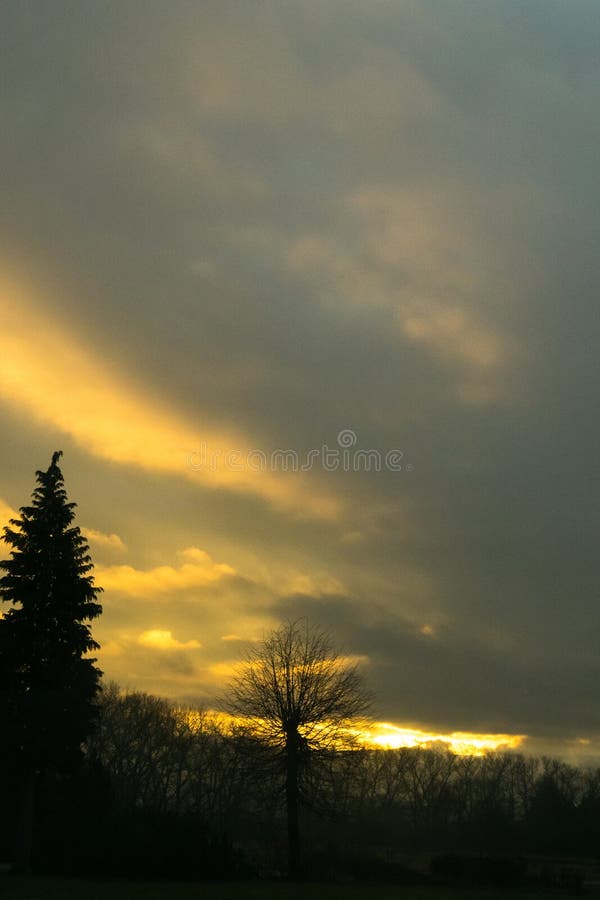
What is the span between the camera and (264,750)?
153 ft

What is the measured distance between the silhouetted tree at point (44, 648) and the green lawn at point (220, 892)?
5.53 metres

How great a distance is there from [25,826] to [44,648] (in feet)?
27.1


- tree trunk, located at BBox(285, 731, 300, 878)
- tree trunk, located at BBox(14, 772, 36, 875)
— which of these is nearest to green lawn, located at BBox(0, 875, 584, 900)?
tree trunk, located at BBox(14, 772, 36, 875)

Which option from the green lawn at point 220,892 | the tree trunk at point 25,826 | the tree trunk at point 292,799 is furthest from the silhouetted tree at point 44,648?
the tree trunk at point 292,799

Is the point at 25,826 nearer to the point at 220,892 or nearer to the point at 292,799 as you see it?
the point at 220,892

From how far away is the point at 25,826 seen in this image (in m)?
39.1

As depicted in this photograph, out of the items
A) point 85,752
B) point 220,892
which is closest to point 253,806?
point 85,752

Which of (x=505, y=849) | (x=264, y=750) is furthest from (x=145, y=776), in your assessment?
(x=264, y=750)

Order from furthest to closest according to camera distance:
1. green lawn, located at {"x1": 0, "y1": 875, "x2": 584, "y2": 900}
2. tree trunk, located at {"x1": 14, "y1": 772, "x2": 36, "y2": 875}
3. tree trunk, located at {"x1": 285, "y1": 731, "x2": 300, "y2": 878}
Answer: tree trunk, located at {"x1": 285, "y1": 731, "x2": 300, "y2": 878}, tree trunk, located at {"x1": 14, "y1": 772, "x2": 36, "y2": 875}, green lawn, located at {"x1": 0, "y1": 875, "x2": 584, "y2": 900}

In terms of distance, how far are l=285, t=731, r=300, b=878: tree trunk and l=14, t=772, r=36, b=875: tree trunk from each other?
43.5ft

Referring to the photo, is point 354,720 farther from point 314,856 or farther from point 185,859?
point 185,859

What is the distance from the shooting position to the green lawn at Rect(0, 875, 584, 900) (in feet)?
88.7

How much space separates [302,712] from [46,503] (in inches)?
744

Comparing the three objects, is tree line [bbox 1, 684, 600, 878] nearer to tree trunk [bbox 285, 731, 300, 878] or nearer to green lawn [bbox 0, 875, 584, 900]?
tree trunk [bbox 285, 731, 300, 878]
